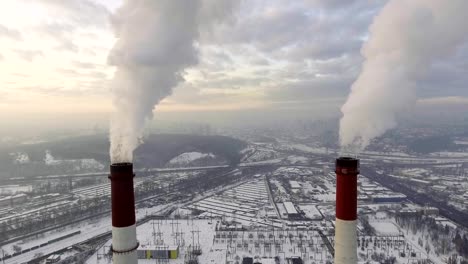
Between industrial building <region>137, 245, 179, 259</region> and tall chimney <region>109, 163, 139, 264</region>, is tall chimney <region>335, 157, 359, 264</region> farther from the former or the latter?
industrial building <region>137, 245, 179, 259</region>

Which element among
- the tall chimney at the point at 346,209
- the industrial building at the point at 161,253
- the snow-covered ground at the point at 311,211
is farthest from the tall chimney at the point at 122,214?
the snow-covered ground at the point at 311,211

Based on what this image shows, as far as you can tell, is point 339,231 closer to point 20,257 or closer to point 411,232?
point 411,232

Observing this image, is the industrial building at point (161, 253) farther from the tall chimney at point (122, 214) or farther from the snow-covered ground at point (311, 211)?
the tall chimney at point (122, 214)

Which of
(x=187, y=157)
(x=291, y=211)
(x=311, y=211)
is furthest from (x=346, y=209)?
(x=187, y=157)

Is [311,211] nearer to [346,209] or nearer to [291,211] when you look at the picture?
[291,211]

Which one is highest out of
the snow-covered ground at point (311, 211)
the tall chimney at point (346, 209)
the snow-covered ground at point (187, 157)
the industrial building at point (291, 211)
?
the tall chimney at point (346, 209)

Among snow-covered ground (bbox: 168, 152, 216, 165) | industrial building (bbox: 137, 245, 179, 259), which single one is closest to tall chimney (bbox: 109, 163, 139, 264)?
industrial building (bbox: 137, 245, 179, 259)

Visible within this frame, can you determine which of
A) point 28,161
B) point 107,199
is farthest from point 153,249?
point 28,161
